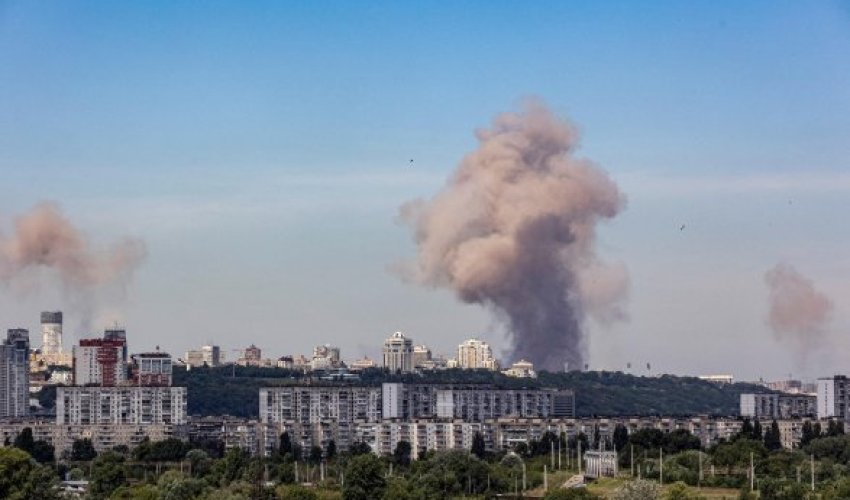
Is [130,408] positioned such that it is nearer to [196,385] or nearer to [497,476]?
[196,385]

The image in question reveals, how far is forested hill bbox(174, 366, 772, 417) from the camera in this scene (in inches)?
3108

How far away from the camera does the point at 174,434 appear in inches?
2336

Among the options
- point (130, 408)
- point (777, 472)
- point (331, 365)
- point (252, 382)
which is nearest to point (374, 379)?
point (252, 382)

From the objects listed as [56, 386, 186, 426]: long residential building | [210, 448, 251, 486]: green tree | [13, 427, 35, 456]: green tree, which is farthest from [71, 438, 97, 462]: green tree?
[210, 448, 251, 486]: green tree

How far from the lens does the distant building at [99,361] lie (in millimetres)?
70688

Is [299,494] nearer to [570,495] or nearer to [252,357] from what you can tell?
[570,495]

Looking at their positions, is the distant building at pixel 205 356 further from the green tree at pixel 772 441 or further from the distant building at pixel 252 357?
the green tree at pixel 772 441

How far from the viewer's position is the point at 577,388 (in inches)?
3334

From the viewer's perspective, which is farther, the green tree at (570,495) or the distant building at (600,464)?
the distant building at (600,464)

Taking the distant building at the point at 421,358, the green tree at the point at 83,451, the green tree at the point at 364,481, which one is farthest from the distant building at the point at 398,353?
the green tree at the point at 364,481

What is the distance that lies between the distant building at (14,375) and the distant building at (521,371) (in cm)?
1744

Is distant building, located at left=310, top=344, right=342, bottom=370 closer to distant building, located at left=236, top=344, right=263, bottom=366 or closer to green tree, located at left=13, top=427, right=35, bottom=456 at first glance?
distant building, located at left=236, top=344, right=263, bottom=366

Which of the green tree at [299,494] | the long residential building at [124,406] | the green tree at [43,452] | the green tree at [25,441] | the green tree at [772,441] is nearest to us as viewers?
the green tree at [299,494]

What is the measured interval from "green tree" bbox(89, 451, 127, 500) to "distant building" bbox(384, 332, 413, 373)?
50.0m
